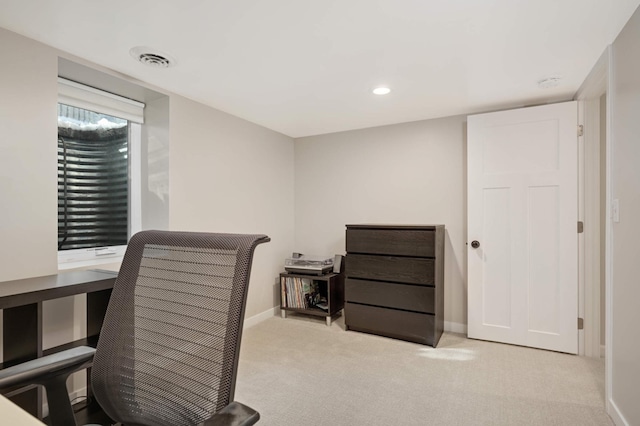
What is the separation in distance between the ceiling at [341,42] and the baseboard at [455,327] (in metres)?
2.08

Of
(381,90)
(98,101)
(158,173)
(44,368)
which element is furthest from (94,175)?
(381,90)

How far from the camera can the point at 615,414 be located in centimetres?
181

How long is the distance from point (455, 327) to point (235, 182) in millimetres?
2584

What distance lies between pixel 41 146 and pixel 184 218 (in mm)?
1073

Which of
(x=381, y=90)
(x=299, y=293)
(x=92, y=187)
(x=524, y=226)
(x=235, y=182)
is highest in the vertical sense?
(x=381, y=90)

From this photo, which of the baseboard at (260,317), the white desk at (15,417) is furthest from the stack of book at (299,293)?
the white desk at (15,417)

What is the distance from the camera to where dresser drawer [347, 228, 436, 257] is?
292 centimetres

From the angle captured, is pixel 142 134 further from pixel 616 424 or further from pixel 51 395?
pixel 616 424

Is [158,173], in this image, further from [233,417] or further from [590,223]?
[590,223]

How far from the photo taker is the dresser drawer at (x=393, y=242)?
2924 mm

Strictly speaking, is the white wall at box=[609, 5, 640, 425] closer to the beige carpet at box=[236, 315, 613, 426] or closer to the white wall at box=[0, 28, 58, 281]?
the beige carpet at box=[236, 315, 613, 426]

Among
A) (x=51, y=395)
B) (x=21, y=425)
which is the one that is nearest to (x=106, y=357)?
(x=51, y=395)

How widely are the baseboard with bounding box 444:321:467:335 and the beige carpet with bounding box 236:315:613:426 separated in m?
0.10

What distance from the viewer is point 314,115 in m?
3.27
